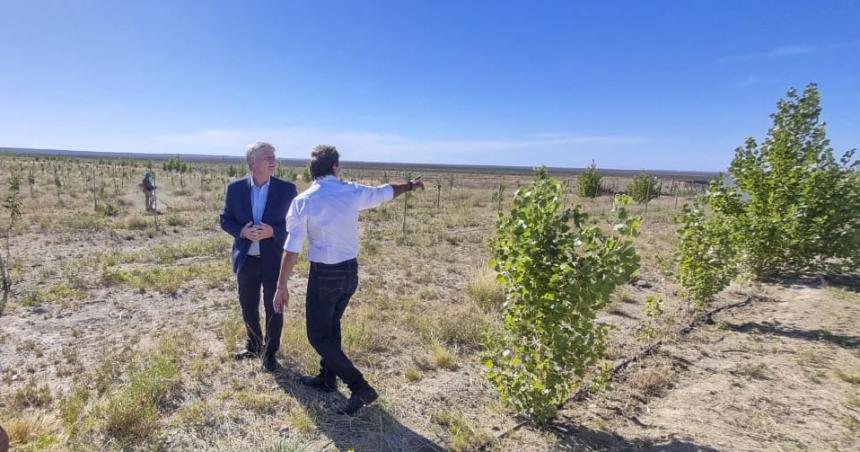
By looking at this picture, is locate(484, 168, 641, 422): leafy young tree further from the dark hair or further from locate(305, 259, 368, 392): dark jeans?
the dark hair

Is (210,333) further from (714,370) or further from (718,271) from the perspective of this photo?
(718,271)

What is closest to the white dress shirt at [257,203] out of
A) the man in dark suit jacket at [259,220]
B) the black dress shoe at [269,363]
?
the man in dark suit jacket at [259,220]

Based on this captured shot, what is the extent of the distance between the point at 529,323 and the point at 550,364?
293 mm

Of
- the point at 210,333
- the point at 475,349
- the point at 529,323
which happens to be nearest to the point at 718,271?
the point at 475,349

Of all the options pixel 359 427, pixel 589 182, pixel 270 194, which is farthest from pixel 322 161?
pixel 589 182

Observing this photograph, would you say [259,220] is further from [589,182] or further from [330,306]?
[589,182]

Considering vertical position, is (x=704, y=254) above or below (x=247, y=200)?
below

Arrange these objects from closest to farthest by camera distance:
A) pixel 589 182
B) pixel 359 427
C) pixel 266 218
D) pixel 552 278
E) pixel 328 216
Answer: pixel 552 278 < pixel 328 216 < pixel 359 427 < pixel 266 218 < pixel 589 182

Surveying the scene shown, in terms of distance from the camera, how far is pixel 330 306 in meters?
2.76

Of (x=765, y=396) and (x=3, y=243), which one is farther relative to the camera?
(x=3, y=243)

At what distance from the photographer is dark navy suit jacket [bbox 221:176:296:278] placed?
329 cm

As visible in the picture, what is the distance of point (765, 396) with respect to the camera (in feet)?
10.6

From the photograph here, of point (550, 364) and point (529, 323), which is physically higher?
point (529, 323)

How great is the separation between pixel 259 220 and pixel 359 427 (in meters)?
1.73
